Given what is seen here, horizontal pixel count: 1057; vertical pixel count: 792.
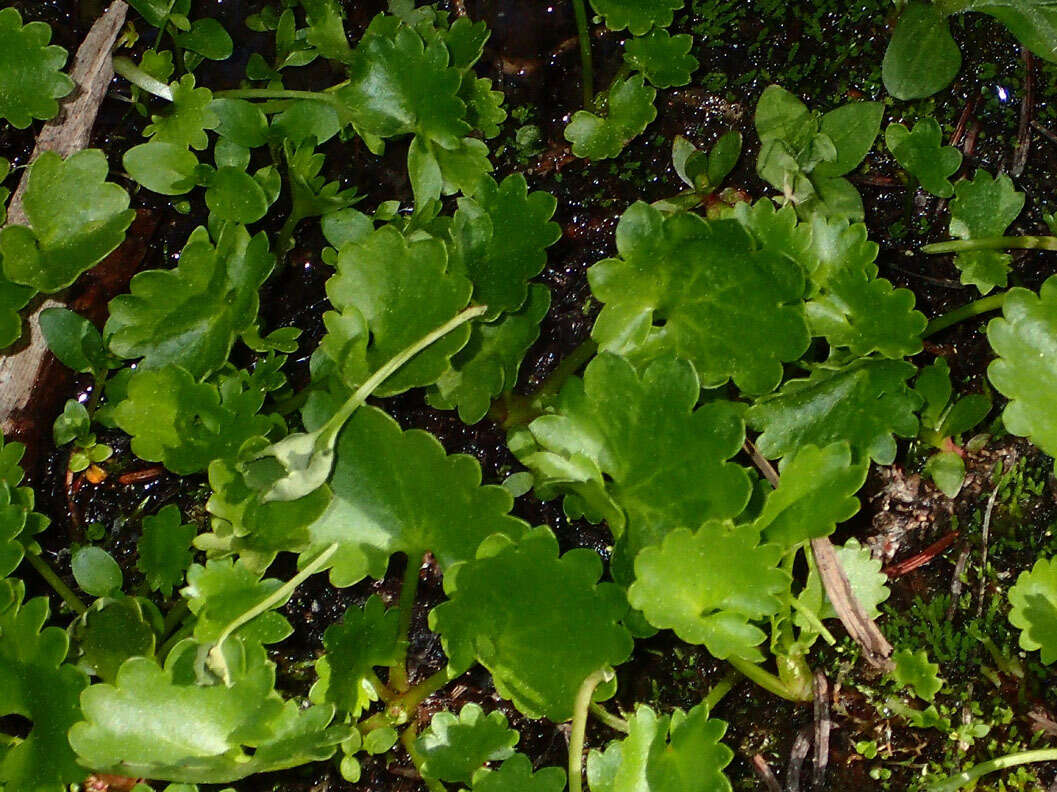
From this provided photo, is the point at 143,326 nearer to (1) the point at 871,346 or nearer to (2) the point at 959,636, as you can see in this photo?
(1) the point at 871,346

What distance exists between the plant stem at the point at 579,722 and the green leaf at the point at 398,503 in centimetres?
24

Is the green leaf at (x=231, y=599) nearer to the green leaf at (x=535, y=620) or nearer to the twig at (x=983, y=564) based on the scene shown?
the green leaf at (x=535, y=620)

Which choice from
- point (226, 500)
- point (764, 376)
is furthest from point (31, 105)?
point (764, 376)

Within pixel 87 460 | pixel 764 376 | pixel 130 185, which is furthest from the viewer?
pixel 130 185

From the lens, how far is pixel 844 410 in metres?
1.73

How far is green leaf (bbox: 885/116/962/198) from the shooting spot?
6.13ft

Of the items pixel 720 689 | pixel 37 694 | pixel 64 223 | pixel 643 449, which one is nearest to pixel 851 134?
pixel 643 449

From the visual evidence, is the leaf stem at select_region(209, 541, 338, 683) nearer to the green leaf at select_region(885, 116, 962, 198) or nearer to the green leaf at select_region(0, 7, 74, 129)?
the green leaf at select_region(0, 7, 74, 129)

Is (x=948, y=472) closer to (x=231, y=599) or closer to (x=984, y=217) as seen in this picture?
(x=984, y=217)

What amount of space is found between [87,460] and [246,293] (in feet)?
1.44

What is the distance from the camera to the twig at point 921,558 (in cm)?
181

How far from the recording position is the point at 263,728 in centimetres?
157

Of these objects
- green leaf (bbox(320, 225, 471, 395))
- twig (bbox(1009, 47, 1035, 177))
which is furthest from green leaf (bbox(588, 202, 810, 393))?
twig (bbox(1009, 47, 1035, 177))

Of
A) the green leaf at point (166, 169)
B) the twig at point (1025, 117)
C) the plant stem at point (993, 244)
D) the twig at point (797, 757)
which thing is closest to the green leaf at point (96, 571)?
the green leaf at point (166, 169)
